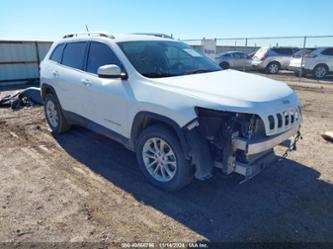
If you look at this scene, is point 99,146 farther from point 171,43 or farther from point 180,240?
point 180,240

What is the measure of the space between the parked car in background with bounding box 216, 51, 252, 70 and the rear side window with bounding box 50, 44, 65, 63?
1626 cm

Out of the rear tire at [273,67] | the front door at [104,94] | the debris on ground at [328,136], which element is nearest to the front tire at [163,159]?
the front door at [104,94]

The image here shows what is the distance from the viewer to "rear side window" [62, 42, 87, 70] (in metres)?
4.86

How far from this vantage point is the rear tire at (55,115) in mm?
5695

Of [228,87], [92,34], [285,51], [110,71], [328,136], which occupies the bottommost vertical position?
[328,136]

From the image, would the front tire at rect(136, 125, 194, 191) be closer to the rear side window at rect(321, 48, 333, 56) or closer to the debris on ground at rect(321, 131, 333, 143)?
the debris on ground at rect(321, 131, 333, 143)

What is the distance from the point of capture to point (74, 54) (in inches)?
201

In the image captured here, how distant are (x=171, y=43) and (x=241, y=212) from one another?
116 inches

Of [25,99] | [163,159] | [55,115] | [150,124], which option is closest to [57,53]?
[55,115]

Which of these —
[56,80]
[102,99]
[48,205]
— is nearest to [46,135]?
[56,80]

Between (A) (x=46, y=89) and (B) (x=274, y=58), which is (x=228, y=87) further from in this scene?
(B) (x=274, y=58)

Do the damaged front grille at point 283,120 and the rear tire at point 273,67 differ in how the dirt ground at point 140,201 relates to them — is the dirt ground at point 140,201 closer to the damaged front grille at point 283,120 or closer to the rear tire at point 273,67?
the damaged front grille at point 283,120

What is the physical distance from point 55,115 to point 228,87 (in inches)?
155

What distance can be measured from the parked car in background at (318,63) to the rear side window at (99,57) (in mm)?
14822
